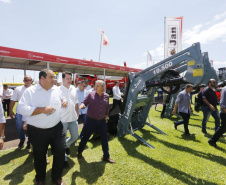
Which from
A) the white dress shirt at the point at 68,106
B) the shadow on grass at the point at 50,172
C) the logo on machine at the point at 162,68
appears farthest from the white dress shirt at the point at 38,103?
the logo on machine at the point at 162,68

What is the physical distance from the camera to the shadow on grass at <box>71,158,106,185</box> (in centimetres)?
267

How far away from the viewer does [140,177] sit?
2.68 metres

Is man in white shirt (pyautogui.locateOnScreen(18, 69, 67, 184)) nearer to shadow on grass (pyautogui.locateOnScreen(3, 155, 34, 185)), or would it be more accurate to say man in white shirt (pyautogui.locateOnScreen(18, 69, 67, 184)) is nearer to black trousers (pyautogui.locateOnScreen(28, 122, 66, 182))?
black trousers (pyautogui.locateOnScreen(28, 122, 66, 182))

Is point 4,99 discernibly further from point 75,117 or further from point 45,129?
point 45,129

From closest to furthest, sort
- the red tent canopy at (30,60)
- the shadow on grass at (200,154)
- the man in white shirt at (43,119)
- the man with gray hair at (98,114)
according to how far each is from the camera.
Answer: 1. the man in white shirt at (43,119)
2. the man with gray hair at (98,114)
3. the shadow on grass at (200,154)
4. the red tent canopy at (30,60)

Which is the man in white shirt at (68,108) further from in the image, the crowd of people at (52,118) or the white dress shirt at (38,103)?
the white dress shirt at (38,103)

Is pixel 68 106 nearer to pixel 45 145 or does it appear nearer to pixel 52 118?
pixel 52 118

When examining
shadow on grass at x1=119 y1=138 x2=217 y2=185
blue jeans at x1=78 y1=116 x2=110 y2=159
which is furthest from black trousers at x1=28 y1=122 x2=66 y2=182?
shadow on grass at x1=119 y1=138 x2=217 y2=185

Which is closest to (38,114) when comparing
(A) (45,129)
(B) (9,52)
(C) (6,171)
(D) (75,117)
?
(A) (45,129)

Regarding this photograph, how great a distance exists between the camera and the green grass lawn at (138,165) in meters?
2.66

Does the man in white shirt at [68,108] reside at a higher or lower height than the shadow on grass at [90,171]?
higher

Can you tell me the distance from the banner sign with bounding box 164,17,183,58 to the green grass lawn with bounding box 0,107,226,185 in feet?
33.9

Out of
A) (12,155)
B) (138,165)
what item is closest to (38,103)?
(138,165)

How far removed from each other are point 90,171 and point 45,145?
1177 mm
